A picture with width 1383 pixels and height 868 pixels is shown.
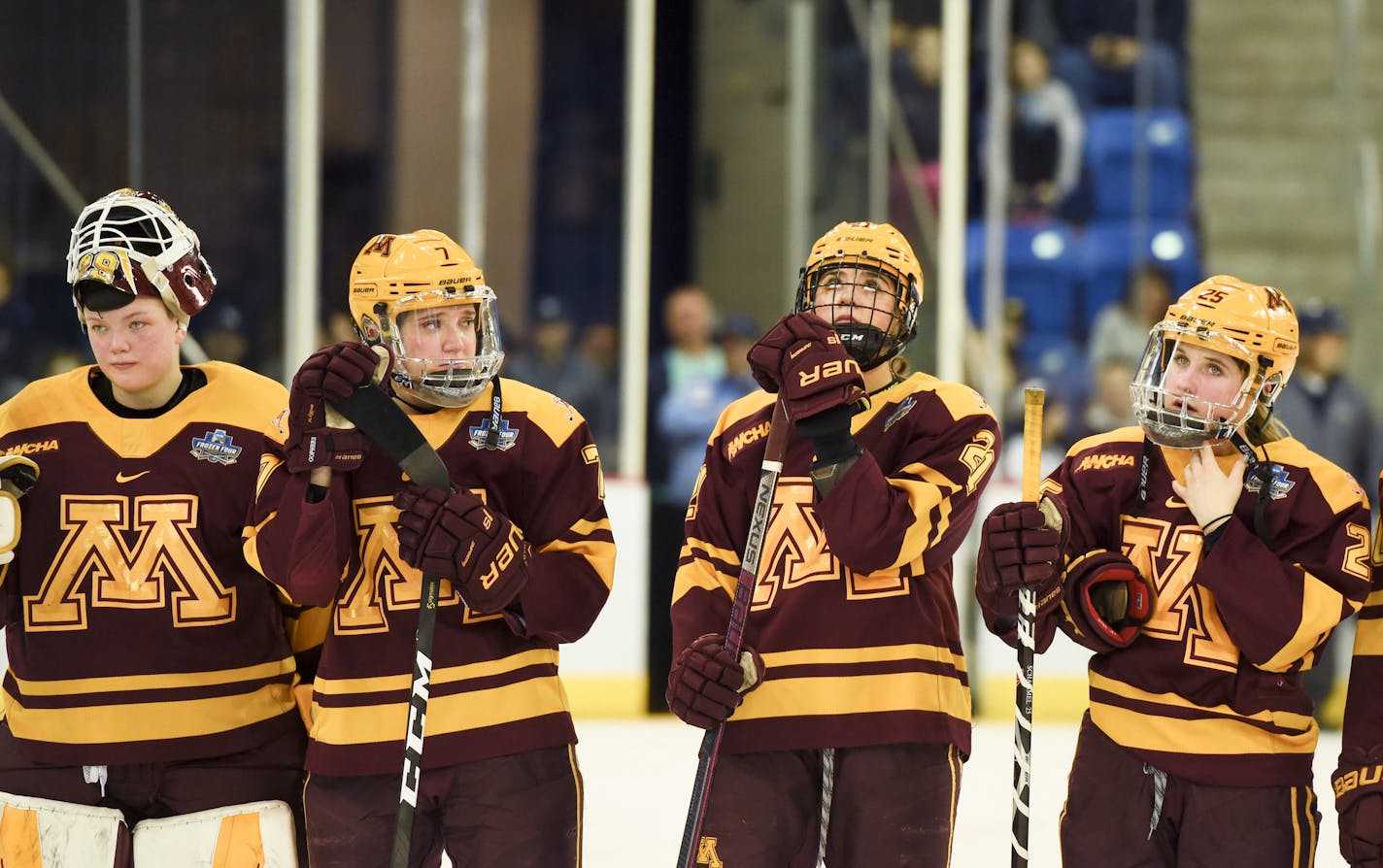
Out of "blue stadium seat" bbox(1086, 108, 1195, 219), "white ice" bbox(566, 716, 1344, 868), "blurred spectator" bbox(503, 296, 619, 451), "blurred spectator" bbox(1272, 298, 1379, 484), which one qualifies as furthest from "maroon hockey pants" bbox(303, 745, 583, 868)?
"blue stadium seat" bbox(1086, 108, 1195, 219)

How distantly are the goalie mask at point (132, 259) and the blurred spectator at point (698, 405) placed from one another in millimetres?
3965

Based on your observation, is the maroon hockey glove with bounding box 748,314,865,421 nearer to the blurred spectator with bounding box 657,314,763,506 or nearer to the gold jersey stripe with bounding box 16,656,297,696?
the gold jersey stripe with bounding box 16,656,297,696

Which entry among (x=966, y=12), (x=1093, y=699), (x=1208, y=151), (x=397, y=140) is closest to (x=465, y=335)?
(x=1093, y=699)

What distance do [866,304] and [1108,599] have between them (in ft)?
1.71

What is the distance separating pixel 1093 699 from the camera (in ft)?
8.73

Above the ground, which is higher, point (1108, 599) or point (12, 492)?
point (12, 492)

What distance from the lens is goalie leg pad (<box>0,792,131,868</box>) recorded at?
247 cm

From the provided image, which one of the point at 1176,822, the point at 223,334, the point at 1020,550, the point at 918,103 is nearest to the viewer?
the point at 1020,550

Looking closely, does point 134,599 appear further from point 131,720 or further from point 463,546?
point 463,546

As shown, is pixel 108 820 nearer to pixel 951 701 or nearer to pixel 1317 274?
pixel 951 701

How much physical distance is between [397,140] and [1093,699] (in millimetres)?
4245

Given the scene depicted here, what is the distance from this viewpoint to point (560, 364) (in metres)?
6.54

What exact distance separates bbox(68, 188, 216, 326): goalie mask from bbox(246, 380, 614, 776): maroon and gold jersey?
0.29 meters

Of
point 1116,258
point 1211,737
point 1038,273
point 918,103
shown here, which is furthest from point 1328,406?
point 1211,737
